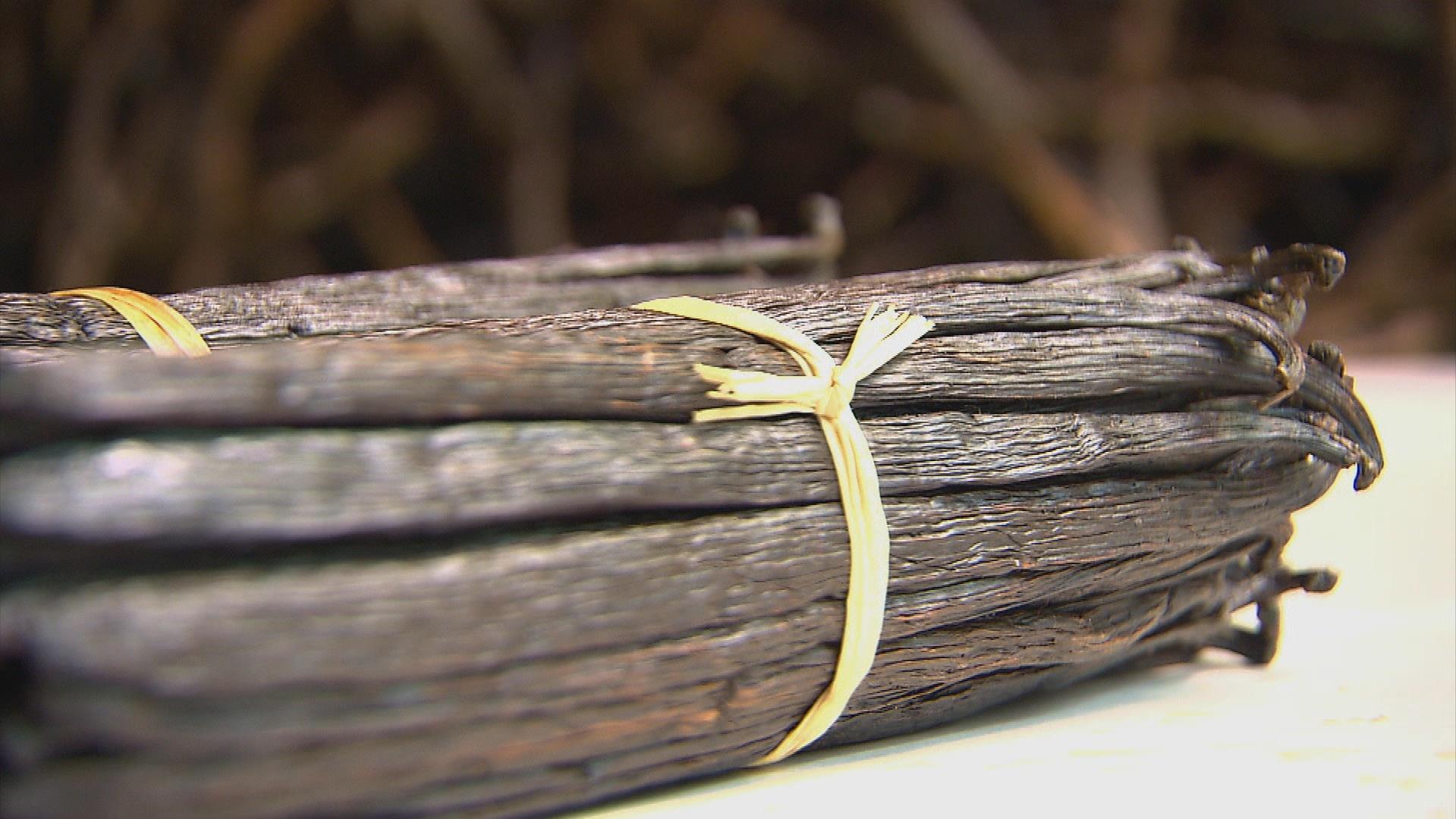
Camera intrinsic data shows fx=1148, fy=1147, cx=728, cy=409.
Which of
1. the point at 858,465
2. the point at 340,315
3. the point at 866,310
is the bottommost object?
→ the point at 858,465

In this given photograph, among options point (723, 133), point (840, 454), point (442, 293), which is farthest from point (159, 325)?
point (723, 133)

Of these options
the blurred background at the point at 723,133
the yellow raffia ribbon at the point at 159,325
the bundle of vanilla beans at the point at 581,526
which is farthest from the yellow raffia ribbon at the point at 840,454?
the blurred background at the point at 723,133

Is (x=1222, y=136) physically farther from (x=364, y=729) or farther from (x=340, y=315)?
(x=364, y=729)

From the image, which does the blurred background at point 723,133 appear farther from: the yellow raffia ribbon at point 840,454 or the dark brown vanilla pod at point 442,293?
the yellow raffia ribbon at point 840,454

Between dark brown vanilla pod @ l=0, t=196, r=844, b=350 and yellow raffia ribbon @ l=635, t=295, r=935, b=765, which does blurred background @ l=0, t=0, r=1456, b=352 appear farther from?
yellow raffia ribbon @ l=635, t=295, r=935, b=765

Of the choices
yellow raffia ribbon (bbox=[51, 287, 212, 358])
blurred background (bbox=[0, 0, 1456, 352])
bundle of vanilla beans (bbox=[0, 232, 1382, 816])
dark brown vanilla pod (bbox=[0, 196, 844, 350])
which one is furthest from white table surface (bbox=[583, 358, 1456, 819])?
blurred background (bbox=[0, 0, 1456, 352])

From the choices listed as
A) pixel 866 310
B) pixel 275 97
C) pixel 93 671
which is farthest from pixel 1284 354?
pixel 275 97
